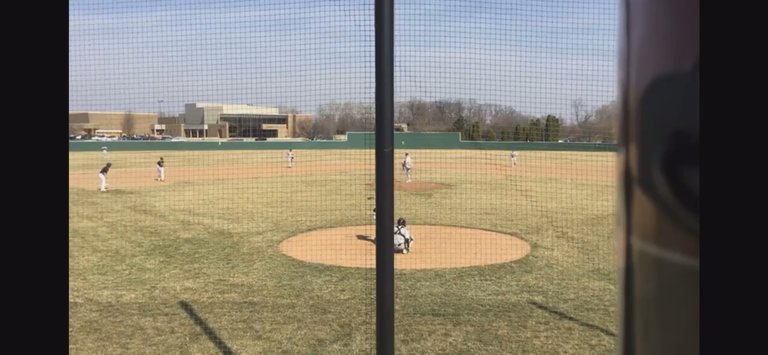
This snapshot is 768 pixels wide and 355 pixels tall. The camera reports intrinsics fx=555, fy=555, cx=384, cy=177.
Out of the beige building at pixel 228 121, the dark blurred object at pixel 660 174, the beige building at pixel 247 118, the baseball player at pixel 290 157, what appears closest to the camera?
the dark blurred object at pixel 660 174

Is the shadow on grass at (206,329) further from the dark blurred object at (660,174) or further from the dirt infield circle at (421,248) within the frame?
the dark blurred object at (660,174)

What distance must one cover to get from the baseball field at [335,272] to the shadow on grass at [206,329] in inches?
0.8

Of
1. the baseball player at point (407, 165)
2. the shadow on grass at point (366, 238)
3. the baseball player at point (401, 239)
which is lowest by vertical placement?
the shadow on grass at point (366, 238)

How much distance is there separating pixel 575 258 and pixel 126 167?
26734 millimetres

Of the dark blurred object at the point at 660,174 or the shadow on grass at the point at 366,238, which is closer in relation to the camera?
the dark blurred object at the point at 660,174

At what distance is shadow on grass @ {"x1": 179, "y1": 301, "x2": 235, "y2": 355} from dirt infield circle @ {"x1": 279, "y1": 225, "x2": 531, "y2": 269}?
2621 millimetres

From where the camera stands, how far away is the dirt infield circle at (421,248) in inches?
344

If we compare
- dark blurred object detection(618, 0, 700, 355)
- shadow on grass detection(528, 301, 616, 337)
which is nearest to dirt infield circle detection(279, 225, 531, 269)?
shadow on grass detection(528, 301, 616, 337)

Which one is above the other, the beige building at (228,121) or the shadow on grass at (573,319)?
the beige building at (228,121)

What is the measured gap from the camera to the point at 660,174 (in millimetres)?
724

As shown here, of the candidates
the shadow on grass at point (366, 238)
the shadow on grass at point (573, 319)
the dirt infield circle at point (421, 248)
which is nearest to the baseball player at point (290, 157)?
the dirt infield circle at point (421, 248)

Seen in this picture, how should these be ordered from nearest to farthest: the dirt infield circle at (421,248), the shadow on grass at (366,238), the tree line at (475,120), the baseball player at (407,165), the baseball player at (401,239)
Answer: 1. the tree line at (475,120)
2. the dirt infield circle at (421,248)
3. the baseball player at (401,239)
4. the shadow on grass at (366,238)
5. the baseball player at (407,165)

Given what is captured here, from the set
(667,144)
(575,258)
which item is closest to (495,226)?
(575,258)
